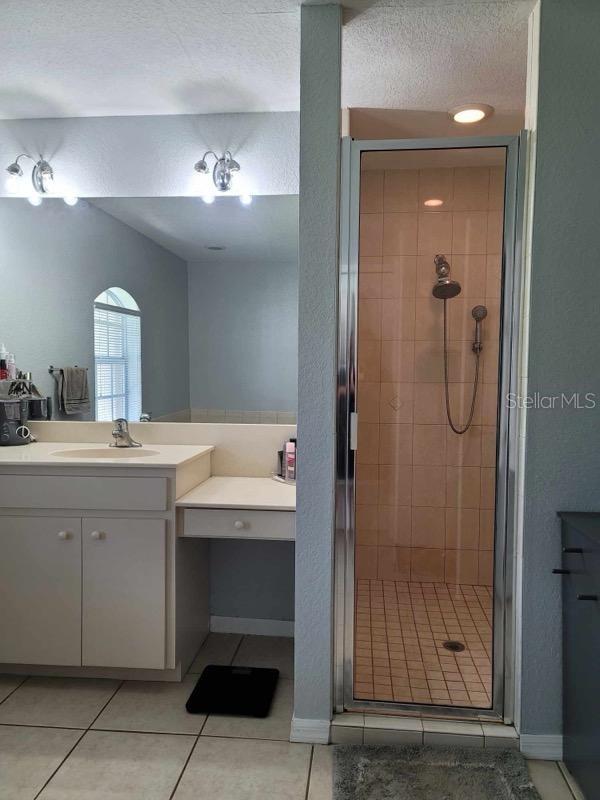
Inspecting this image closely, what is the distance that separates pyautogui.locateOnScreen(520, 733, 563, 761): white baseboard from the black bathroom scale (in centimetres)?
92

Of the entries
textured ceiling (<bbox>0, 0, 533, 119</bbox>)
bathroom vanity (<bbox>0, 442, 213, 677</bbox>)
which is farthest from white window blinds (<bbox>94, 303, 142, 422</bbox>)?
textured ceiling (<bbox>0, 0, 533, 119</bbox>)

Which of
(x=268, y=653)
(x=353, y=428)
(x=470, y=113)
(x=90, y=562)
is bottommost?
(x=268, y=653)

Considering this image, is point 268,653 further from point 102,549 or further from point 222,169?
point 222,169

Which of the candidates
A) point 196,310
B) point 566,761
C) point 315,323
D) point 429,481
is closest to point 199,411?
point 196,310

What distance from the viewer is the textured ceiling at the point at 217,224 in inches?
109

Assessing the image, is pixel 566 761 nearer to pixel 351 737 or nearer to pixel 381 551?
pixel 351 737

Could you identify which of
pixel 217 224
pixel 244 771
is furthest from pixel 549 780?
pixel 217 224

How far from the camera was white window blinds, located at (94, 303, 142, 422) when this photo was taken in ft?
9.54

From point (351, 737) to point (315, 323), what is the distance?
4.68ft

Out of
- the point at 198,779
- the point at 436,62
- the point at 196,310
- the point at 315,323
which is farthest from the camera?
the point at 196,310

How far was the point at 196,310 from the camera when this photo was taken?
2830 mm

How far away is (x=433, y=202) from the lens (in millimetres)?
2055

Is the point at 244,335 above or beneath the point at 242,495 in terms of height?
above

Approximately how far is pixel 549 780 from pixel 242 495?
1.43 meters
